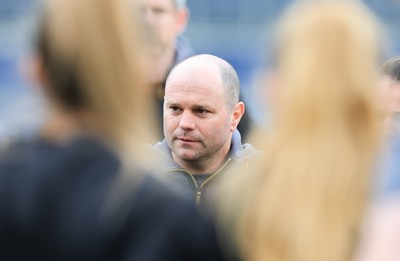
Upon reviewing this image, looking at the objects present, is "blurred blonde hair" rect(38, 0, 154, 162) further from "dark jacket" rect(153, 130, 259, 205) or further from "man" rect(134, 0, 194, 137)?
"man" rect(134, 0, 194, 137)

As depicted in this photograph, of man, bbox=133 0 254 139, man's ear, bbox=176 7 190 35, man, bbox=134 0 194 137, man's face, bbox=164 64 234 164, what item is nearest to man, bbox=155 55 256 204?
man's face, bbox=164 64 234 164

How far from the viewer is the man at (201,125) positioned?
173 inches

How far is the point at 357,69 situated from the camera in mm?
2168

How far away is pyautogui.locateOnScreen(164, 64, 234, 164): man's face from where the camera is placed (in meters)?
4.43

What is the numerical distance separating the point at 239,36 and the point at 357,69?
62.1ft

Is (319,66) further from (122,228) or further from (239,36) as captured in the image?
(239,36)

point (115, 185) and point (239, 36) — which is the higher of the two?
point (239, 36)

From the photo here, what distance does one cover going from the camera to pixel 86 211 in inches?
83.8

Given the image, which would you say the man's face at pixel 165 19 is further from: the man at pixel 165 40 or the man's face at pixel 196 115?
the man's face at pixel 196 115

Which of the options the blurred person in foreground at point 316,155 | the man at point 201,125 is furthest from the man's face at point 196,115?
the blurred person in foreground at point 316,155

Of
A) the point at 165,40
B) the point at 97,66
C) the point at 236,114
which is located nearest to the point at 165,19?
the point at 165,40

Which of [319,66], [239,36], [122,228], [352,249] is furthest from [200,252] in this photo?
[239,36]

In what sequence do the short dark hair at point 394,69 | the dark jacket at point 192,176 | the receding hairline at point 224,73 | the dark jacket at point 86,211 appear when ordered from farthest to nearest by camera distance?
the short dark hair at point 394,69 < the receding hairline at point 224,73 < the dark jacket at point 192,176 < the dark jacket at point 86,211

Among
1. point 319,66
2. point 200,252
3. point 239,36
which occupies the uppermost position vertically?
point 239,36
